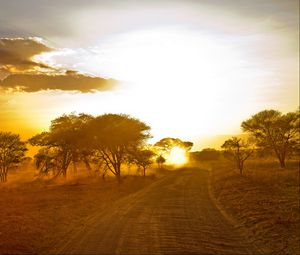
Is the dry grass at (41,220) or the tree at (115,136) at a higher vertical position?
the tree at (115,136)

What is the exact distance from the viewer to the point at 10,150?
70.6 metres

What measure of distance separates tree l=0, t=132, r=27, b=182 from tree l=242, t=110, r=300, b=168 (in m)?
45.6

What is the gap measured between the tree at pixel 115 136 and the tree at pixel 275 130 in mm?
30067

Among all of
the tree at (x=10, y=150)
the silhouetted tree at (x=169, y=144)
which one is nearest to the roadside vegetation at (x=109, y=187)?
the tree at (x=10, y=150)

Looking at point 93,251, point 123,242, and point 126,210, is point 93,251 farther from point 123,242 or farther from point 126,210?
point 126,210

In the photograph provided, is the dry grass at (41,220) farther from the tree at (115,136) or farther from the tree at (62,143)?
the tree at (62,143)

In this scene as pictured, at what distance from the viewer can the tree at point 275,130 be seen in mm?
75938

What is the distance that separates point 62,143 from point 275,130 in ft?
138

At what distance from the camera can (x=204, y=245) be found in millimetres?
16172

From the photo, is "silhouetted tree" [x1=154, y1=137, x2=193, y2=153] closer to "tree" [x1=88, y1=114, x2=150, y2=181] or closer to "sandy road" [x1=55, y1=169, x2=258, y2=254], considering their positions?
"tree" [x1=88, y1=114, x2=150, y2=181]

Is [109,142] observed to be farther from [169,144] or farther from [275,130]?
[169,144]

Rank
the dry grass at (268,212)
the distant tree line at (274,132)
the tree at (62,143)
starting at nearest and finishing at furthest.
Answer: the dry grass at (268,212) → the tree at (62,143) → the distant tree line at (274,132)

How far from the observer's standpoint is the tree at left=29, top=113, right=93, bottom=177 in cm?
6349

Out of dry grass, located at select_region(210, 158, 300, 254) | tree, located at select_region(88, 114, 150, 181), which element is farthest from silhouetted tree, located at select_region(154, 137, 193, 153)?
dry grass, located at select_region(210, 158, 300, 254)
